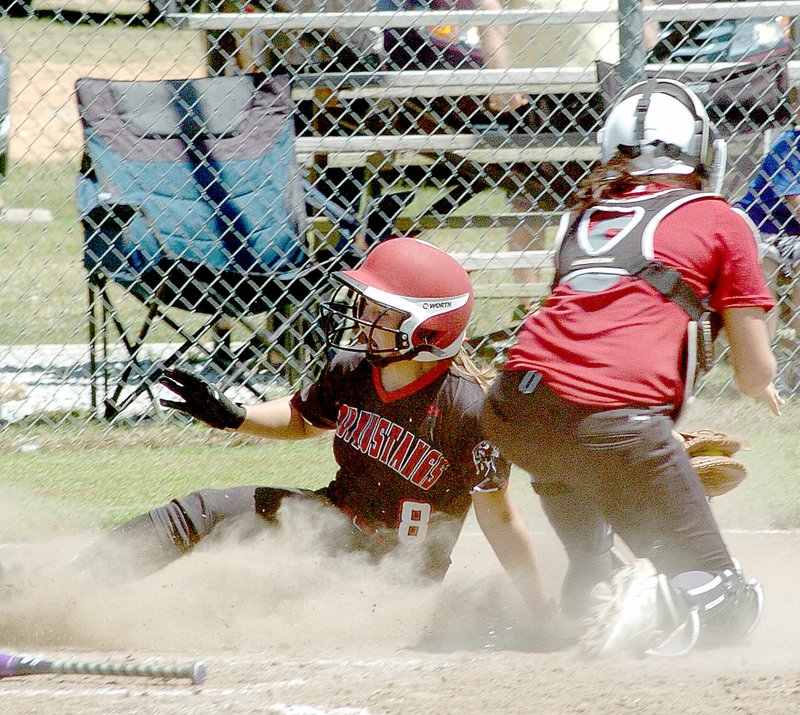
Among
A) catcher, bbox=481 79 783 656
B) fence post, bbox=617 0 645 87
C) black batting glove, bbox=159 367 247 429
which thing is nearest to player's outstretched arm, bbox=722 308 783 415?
catcher, bbox=481 79 783 656

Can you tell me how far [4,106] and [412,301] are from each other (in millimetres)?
6166

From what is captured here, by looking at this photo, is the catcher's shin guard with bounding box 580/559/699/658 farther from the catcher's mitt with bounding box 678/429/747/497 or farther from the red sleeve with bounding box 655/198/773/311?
the red sleeve with bounding box 655/198/773/311

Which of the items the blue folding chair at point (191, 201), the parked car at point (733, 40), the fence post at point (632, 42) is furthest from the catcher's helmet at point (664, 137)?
the parked car at point (733, 40)

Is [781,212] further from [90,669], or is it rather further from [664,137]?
[90,669]

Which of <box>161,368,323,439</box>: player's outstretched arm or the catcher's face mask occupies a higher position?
the catcher's face mask

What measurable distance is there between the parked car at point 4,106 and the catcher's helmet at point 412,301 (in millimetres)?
4119

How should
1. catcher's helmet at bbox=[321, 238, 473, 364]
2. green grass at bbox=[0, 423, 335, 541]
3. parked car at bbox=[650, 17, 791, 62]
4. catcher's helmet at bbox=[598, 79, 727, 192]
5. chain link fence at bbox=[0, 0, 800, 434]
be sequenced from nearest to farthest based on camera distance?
catcher's helmet at bbox=[598, 79, 727, 192]
catcher's helmet at bbox=[321, 238, 473, 364]
green grass at bbox=[0, 423, 335, 541]
chain link fence at bbox=[0, 0, 800, 434]
parked car at bbox=[650, 17, 791, 62]

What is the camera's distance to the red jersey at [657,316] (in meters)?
3.13

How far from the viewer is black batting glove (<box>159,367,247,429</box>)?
12.0ft

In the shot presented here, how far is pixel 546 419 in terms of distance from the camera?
10.4ft

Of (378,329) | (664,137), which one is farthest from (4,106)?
(664,137)

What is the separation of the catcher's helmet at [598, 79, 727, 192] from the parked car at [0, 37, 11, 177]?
4.59 m

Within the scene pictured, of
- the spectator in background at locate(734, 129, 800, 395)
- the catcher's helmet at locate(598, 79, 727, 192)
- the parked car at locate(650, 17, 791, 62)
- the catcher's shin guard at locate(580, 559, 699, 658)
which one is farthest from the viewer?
the parked car at locate(650, 17, 791, 62)

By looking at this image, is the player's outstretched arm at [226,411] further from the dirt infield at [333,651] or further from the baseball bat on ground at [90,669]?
the baseball bat on ground at [90,669]
